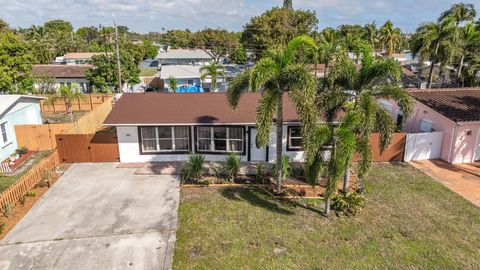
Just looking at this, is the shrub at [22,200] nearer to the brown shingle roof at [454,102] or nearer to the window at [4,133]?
the window at [4,133]

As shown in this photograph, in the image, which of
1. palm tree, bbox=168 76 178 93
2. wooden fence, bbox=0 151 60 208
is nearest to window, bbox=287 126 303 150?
wooden fence, bbox=0 151 60 208

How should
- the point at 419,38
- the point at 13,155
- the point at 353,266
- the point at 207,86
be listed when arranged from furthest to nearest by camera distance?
the point at 207,86, the point at 419,38, the point at 13,155, the point at 353,266

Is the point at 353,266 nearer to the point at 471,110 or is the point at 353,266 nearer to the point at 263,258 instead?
the point at 263,258

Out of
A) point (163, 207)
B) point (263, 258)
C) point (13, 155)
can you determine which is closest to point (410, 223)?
point (263, 258)

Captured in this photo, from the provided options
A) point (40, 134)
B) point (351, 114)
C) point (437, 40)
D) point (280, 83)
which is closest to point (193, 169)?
point (280, 83)

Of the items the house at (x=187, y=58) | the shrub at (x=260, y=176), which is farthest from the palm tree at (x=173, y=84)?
the shrub at (x=260, y=176)

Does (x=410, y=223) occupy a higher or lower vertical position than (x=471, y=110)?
lower
